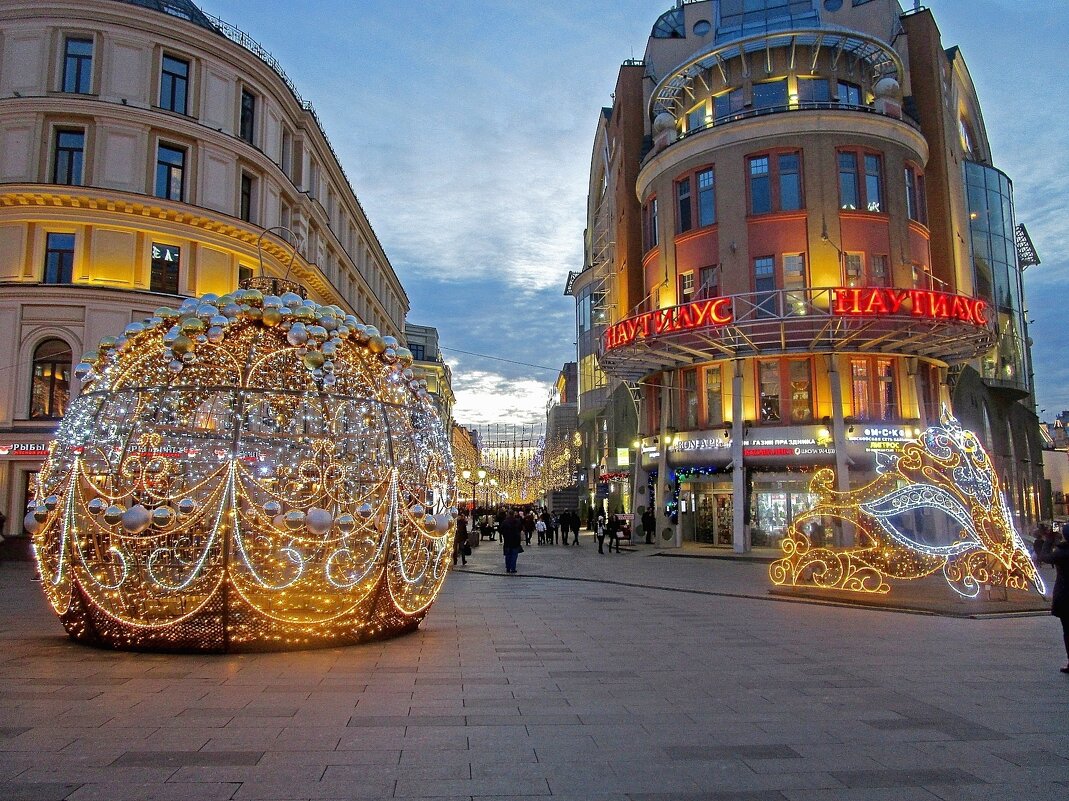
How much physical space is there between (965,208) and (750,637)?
33962 millimetres

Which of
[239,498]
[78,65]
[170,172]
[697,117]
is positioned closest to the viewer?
[239,498]

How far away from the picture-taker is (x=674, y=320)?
29016mm

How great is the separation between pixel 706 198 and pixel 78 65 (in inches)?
968

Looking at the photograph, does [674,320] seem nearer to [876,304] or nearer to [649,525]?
[876,304]

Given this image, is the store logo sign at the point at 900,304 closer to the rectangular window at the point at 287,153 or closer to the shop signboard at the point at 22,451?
the rectangular window at the point at 287,153

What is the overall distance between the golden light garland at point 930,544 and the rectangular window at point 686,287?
16.8 m

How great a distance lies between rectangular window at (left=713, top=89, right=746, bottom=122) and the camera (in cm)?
3428

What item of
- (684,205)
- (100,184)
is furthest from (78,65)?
(684,205)

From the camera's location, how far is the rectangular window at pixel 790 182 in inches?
1228

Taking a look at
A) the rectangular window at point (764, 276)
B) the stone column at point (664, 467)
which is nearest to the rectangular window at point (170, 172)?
the stone column at point (664, 467)

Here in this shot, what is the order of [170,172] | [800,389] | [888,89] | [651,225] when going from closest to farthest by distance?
[800,389]
[170,172]
[888,89]
[651,225]

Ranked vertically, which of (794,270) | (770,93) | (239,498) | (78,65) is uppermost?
(770,93)

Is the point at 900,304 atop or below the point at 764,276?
below

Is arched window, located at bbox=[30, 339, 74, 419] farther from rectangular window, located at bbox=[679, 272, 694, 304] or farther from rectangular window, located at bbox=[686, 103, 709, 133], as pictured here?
rectangular window, located at bbox=[686, 103, 709, 133]
